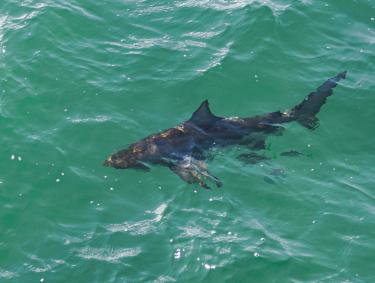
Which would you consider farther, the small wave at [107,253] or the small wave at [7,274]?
the small wave at [107,253]

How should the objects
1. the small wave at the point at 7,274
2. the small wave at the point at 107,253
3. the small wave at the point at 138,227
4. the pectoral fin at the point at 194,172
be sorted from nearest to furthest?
the small wave at the point at 7,274, the small wave at the point at 107,253, the small wave at the point at 138,227, the pectoral fin at the point at 194,172

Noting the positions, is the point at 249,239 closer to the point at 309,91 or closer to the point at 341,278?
the point at 341,278

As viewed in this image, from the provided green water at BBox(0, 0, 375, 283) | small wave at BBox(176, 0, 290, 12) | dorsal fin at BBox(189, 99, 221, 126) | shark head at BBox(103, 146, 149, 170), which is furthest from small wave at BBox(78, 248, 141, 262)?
small wave at BBox(176, 0, 290, 12)

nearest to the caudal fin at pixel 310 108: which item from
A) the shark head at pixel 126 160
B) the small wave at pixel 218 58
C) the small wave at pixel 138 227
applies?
the small wave at pixel 218 58

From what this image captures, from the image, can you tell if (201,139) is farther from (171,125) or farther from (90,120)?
(90,120)

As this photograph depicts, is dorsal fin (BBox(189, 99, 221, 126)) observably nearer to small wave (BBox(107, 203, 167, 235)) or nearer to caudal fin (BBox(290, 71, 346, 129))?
caudal fin (BBox(290, 71, 346, 129))

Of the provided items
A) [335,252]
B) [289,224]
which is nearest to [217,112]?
[289,224]

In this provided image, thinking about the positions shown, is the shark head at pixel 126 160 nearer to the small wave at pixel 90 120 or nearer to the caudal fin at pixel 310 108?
the small wave at pixel 90 120

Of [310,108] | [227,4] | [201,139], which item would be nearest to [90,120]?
[201,139]
